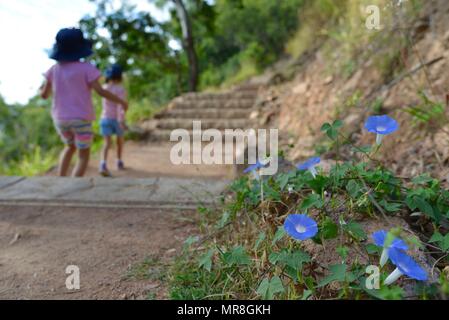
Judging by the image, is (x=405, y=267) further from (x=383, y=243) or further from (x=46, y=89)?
(x=46, y=89)

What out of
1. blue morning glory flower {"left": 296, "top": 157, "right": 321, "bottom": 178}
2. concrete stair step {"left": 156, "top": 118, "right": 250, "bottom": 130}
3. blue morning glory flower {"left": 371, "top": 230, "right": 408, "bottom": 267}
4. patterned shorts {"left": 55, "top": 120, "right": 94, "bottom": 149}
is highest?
concrete stair step {"left": 156, "top": 118, "right": 250, "bottom": 130}

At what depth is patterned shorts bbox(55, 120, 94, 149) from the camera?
2770mm

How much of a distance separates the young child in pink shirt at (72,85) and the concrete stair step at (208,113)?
13.9 ft

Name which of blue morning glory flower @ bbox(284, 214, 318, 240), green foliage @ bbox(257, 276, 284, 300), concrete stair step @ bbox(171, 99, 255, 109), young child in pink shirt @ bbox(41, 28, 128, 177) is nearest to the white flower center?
blue morning glory flower @ bbox(284, 214, 318, 240)

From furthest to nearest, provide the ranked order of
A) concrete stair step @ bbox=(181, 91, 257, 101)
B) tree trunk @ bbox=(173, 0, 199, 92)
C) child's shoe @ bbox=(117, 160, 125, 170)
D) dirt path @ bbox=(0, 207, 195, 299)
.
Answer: tree trunk @ bbox=(173, 0, 199, 92) → concrete stair step @ bbox=(181, 91, 257, 101) → child's shoe @ bbox=(117, 160, 125, 170) → dirt path @ bbox=(0, 207, 195, 299)

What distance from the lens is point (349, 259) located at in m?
0.98

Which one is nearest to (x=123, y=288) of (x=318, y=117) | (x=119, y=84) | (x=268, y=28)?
(x=119, y=84)

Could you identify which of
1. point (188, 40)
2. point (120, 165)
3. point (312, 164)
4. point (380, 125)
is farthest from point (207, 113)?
point (380, 125)

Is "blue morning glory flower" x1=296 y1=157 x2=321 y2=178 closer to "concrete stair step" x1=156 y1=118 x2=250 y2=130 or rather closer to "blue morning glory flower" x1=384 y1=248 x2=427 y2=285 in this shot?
"blue morning glory flower" x1=384 y1=248 x2=427 y2=285

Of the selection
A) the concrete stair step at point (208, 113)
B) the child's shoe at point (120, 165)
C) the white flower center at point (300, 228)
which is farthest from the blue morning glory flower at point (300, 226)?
the concrete stair step at point (208, 113)

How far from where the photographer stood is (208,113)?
708cm

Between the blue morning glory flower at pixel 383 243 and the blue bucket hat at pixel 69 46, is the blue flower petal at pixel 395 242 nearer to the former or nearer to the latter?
the blue morning glory flower at pixel 383 243

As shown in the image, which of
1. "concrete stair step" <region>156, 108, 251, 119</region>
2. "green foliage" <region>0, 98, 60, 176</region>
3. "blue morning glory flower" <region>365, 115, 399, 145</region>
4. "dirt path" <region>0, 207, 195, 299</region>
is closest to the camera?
"blue morning glory flower" <region>365, 115, 399, 145</region>

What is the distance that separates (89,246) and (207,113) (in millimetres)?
5710
